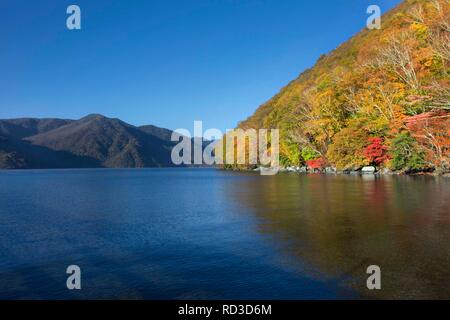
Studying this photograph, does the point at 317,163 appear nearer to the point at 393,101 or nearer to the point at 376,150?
the point at 376,150

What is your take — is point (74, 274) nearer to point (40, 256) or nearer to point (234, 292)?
point (40, 256)

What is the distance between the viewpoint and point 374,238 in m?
15.2

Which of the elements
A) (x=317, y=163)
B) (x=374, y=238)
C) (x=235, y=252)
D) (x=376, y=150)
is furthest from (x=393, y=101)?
(x=235, y=252)

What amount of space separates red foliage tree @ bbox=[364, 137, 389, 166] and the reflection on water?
34.0 m

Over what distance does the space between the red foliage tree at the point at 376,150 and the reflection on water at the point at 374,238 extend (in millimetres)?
33989

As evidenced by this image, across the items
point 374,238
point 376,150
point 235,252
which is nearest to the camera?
point 235,252

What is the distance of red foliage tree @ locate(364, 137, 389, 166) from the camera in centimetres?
5950

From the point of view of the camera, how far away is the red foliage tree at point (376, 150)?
59.5 metres

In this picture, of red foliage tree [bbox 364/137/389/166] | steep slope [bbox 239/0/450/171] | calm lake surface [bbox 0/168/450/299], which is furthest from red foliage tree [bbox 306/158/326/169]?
calm lake surface [bbox 0/168/450/299]

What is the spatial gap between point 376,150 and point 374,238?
4877 cm

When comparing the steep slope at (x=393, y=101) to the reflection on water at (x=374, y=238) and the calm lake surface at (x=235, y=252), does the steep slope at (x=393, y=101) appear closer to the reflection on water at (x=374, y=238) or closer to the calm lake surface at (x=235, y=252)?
the reflection on water at (x=374, y=238)

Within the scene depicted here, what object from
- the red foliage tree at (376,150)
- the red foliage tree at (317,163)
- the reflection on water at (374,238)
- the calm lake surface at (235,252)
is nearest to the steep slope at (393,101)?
the red foliage tree at (376,150)
